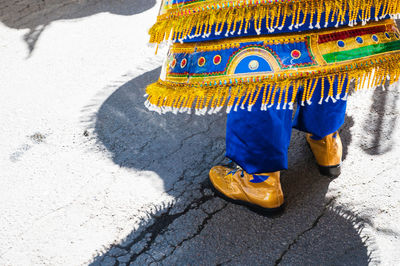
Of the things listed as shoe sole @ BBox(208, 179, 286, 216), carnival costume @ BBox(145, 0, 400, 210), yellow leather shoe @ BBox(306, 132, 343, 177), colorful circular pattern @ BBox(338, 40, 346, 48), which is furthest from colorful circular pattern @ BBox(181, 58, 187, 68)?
yellow leather shoe @ BBox(306, 132, 343, 177)

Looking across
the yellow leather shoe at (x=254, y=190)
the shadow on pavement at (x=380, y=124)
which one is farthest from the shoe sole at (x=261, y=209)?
the shadow on pavement at (x=380, y=124)

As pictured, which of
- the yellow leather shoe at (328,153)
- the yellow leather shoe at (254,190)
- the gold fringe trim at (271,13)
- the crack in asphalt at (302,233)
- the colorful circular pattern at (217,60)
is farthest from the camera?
the yellow leather shoe at (328,153)

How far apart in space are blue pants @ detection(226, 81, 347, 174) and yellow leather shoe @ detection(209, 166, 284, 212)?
0.10 meters

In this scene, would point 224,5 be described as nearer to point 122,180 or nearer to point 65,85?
point 122,180

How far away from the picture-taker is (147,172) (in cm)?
201

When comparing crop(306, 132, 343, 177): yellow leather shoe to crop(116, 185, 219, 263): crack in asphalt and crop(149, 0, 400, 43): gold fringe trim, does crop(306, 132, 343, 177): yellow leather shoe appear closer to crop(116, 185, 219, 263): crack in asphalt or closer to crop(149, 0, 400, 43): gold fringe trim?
crop(116, 185, 219, 263): crack in asphalt

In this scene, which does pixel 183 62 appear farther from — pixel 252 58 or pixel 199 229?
pixel 199 229

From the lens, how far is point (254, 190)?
1643mm

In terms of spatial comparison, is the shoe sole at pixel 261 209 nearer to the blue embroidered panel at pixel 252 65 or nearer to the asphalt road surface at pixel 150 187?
the asphalt road surface at pixel 150 187

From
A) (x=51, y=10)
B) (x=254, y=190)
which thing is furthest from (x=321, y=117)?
(x=51, y=10)

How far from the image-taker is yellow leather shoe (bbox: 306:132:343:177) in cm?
178

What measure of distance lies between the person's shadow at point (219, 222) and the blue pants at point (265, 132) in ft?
0.96

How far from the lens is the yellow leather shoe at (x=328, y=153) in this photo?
178 centimetres

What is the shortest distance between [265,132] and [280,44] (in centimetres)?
36
